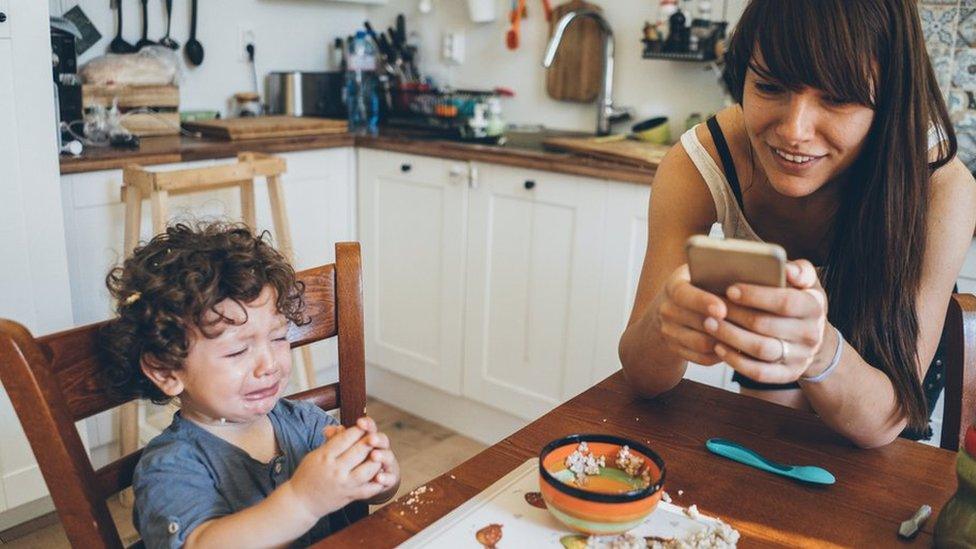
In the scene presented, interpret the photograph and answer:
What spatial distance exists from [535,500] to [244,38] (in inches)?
103

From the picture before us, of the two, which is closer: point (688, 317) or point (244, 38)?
point (688, 317)

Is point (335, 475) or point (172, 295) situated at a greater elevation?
point (172, 295)

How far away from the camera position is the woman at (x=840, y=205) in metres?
0.92

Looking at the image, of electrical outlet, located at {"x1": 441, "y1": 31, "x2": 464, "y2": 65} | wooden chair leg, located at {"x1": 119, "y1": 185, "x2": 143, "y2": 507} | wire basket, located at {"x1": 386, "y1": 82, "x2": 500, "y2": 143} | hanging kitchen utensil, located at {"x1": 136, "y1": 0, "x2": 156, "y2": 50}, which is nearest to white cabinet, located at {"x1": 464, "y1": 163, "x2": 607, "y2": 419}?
wire basket, located at {"x1": 386, "y1": 82, "x2": 500, "y2": 143}

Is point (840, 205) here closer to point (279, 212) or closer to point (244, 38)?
point (279, 212)

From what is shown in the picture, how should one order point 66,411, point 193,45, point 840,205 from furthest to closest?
point 193,45
point 840,205
point 66,411

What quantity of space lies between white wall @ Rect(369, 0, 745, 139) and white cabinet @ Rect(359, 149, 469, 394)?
23.4 inches

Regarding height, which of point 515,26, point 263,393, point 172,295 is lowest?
point 263,393

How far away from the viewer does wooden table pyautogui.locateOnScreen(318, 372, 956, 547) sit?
0.82 meters

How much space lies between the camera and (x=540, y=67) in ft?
9.94

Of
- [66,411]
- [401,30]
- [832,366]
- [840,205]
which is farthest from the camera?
[401,30]

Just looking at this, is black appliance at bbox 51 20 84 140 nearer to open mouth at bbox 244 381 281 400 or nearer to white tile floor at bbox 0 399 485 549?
white tile floor at bbox 0 399 485 549

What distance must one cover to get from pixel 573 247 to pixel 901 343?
137 cm

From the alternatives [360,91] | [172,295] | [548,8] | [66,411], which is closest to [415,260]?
[360,91]
